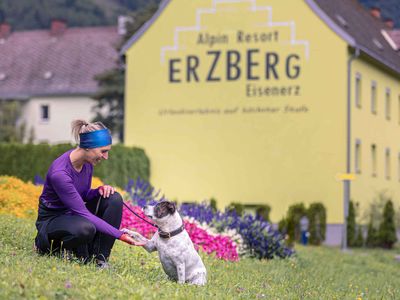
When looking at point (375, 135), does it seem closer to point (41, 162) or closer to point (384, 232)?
point (384, 232)

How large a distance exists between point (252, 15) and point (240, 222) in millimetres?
20432

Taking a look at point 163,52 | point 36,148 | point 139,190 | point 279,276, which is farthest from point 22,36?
point 279,276

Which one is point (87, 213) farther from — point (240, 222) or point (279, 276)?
point (240, 222)

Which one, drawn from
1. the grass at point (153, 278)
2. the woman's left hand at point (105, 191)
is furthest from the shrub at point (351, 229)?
the woman's left hand at point (105, 191)

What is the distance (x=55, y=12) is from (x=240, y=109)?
6207 centimetres

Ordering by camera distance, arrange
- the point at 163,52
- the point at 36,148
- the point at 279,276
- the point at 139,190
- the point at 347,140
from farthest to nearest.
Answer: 1. the point at 163,52
2. the point at 347,140
3. the point at 36,148
4. the point at 139,190
5. the point at 279,276

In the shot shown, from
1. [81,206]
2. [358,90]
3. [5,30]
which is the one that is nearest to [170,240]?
[81,206]

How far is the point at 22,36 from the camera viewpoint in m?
76.1

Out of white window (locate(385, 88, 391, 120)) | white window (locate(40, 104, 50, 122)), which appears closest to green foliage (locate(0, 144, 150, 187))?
white window (locate(385, 88, 391, 120))

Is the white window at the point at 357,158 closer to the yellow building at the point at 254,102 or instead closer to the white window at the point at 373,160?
the yellow building at the point at 254,102

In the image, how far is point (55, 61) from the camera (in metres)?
71.6

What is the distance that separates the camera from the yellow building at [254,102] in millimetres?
38406

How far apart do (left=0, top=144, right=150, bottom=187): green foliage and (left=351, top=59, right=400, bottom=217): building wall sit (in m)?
8.07

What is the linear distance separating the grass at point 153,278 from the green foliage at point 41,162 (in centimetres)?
1437
